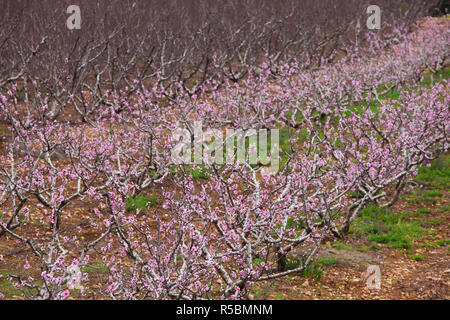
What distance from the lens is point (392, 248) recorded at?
6.92 metres

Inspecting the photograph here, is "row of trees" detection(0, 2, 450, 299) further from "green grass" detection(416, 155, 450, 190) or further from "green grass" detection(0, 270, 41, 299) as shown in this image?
"green grass" detection(416, 155, 450, 190)

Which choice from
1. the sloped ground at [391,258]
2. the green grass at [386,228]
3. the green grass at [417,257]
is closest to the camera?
the sloped ground at [391,258]

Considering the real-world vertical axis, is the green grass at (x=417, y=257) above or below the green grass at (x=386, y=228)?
below

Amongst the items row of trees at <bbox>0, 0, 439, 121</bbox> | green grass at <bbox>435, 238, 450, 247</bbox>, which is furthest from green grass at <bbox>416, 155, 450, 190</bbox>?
row of trees at <bbox>0, 0, 439, 121</bbox>

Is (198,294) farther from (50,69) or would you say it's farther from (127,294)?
(50,69)

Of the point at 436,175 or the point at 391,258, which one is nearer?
the point at 391,258

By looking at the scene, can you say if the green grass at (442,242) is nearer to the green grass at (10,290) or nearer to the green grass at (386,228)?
the green grass at (386,228)

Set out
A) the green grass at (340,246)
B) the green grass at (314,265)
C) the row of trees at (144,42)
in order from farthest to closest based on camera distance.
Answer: the row of trees at (144,42) < the green grass at (340,246) < the green grass at (314,265)

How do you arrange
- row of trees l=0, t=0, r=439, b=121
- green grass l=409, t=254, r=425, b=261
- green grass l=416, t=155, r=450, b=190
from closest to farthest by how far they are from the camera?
green grass l=409, t=254, r=425, b=261
green grass l=416, t=155, r=450, b=190
row of trees l=0, t=0, r=439, b=121

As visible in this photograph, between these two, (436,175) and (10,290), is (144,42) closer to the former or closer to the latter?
(436,175)

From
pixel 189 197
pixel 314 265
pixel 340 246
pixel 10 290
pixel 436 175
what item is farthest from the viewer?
pixel 436 175

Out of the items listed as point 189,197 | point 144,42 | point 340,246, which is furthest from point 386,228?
point 144,42

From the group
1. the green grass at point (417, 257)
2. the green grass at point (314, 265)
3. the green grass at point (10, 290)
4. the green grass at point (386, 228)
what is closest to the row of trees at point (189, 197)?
the green grass at point (10, 290)
